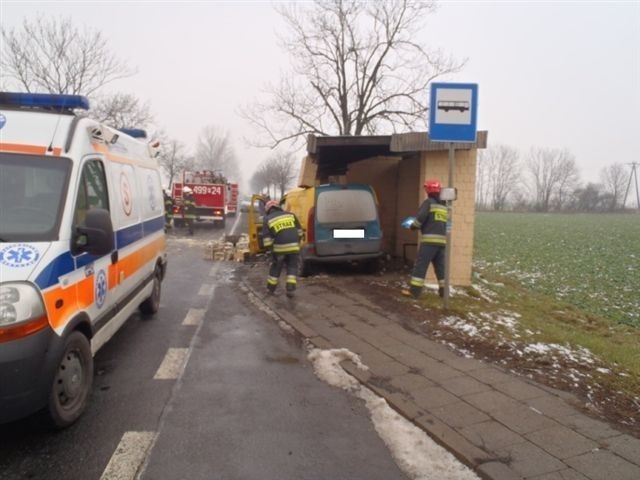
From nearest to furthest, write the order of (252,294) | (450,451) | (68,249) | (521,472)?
1. (521,472)
2. (450,451)
3. (68,249)
4. (252,294)

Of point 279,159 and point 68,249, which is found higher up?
point 279,159

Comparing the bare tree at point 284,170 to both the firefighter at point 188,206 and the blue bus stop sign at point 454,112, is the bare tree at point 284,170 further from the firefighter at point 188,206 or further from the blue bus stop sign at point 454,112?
the blue bus stop sign at point 454,112

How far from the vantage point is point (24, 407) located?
2.99 m

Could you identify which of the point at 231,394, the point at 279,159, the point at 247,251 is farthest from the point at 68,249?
the point at 279,159

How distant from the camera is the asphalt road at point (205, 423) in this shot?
9.95 feet

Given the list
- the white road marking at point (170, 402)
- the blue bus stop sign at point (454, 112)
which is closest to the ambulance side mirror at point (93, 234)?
the white road marking at point (170, 402)

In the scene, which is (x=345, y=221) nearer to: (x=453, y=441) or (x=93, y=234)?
(x=93, y=234)

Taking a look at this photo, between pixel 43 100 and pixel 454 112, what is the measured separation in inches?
185

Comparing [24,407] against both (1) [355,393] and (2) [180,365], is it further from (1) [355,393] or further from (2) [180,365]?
(1) [355,393]

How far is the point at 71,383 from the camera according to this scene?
353cm

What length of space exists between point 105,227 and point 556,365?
4392mm

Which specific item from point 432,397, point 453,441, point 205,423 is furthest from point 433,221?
point 205,423


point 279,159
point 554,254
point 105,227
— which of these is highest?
point 279,159

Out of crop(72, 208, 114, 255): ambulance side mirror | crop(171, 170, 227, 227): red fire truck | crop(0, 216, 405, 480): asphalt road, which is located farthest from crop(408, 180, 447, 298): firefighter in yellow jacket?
crop(171, 170, 227, 227): red fire truck
